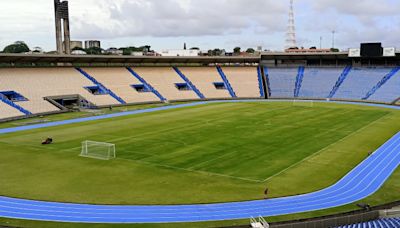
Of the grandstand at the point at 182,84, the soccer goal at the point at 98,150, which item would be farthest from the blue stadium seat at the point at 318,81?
the soccer goal at the point at 98,150

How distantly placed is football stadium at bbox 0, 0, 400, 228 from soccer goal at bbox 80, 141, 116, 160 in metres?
0.16

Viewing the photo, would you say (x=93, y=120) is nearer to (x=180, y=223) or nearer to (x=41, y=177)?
(x=41, y=177)

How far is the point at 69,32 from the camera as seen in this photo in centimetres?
9488

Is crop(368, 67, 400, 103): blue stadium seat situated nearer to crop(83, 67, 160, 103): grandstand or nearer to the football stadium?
the football stadium

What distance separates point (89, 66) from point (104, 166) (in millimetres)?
46766

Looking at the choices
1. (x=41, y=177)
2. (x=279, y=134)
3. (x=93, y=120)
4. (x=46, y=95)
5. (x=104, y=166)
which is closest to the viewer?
(x=41, y=177)

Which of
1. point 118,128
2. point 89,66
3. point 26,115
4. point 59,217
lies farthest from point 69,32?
point 59,217

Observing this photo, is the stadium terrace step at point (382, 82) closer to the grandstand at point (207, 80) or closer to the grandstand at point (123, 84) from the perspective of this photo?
the grandstand at point (207, 80)

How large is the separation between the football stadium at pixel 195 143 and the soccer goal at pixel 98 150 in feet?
0.54

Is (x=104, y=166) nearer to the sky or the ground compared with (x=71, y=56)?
nearer to the ground

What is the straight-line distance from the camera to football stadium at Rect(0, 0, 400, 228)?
69.4 feet

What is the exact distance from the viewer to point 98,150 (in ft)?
112

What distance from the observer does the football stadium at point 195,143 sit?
21.2 metres

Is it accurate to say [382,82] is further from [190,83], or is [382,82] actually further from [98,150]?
[98,150]
